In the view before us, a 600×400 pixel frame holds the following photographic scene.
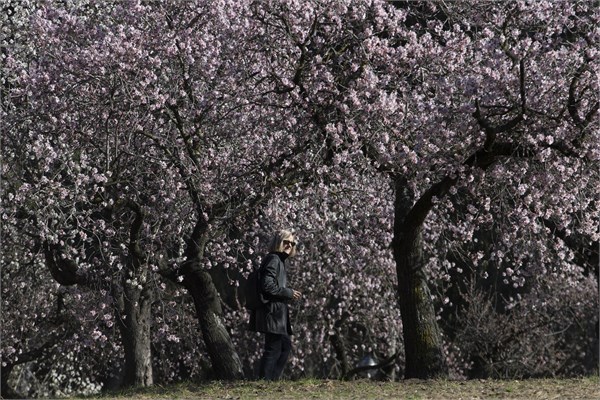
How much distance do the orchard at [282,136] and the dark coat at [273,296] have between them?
1256mm

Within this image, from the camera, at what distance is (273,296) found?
10.6 m

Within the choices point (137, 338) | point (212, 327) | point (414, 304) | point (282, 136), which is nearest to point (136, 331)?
point (137, 338)

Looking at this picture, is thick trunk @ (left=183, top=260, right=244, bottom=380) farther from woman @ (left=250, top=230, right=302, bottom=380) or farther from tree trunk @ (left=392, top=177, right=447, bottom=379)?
woman @ (left=250, top=230, right=302, bottom=380)

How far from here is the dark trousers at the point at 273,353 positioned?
1079cm

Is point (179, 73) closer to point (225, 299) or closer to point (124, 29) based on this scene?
point (124, 29)

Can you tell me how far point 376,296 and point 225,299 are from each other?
11.3ft

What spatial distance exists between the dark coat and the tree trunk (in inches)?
77.2

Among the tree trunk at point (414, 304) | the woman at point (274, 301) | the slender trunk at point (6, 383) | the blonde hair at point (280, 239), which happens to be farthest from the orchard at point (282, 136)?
the slender trunk at point (6, 383)

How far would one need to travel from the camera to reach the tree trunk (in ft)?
39.7

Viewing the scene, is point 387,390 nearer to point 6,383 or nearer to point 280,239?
point 280,239

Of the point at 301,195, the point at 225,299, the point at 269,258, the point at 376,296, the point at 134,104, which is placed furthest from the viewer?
the point at 225,299

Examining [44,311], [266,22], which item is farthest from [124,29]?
[44,311]

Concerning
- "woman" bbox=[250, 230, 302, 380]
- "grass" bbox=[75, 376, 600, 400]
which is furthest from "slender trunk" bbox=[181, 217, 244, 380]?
"woman" bbox=[250, 230, 302, 380]

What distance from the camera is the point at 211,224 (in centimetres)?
1270
